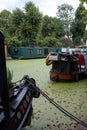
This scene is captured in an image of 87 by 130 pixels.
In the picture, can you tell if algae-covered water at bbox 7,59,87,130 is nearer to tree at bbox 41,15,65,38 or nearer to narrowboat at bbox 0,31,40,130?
narrowboat at bbox 0,31,40,130

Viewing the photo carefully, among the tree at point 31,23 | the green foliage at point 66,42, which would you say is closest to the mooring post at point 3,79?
the tree at point 31,23

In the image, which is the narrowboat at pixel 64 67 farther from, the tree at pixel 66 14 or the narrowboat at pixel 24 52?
the tree at pixel 66 14

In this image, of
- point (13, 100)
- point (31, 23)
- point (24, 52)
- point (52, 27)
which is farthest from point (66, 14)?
point (13, 100)

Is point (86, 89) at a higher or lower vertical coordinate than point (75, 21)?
lower

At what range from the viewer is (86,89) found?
7484 millimetres

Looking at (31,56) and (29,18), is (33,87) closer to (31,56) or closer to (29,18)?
(31,56)

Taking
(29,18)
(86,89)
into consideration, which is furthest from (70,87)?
(29,18)

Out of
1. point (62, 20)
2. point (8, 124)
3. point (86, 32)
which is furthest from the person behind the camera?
Result: point (62, 20)

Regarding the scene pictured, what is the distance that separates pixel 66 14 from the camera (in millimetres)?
36906

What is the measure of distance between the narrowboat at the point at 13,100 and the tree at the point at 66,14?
107 ft

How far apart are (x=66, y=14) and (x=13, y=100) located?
115ft

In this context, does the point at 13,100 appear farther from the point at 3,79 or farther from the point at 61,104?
the point at 61,104

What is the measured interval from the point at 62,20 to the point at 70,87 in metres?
30.6

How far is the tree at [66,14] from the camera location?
35875 mm
